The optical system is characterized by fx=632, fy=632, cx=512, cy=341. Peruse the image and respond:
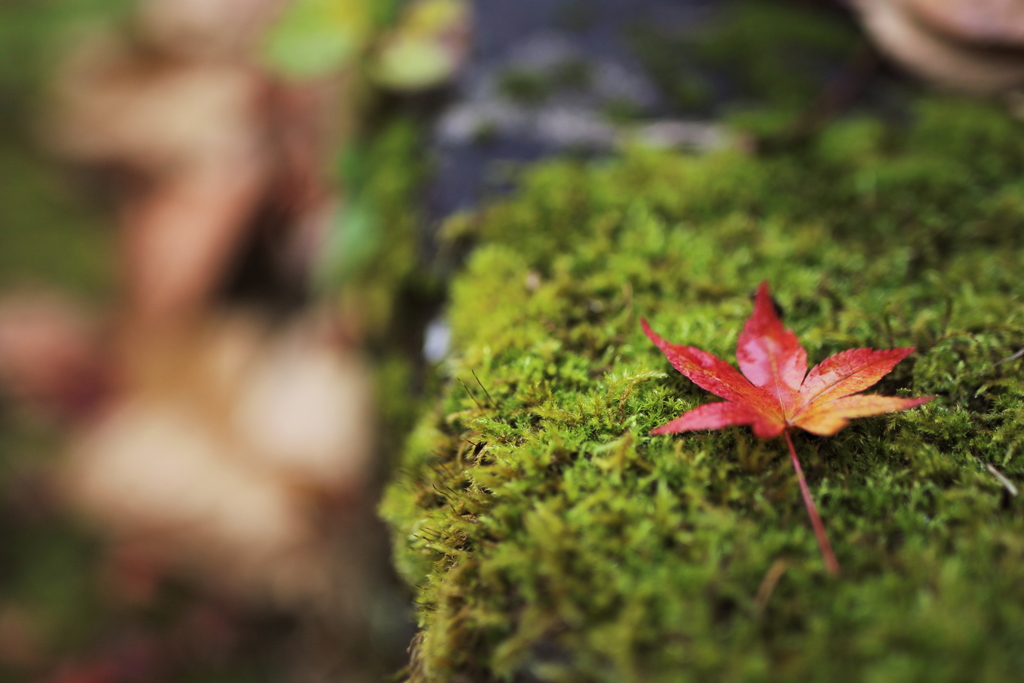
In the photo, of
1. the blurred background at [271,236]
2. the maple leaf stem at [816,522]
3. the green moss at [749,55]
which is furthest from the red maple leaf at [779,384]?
the green moss at [749,55]

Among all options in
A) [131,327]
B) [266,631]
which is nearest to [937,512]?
[266,631]

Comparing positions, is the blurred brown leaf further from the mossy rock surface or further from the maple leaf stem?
the maple leaf stem

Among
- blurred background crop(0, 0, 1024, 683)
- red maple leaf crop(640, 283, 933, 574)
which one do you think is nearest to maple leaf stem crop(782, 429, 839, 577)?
red maple leaf crop(640, 283, 933, 574)

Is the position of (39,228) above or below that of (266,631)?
above

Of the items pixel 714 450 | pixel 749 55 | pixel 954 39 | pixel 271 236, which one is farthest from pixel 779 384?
pixel 271 236

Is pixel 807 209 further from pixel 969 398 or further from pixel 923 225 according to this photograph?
pixel 969 398
